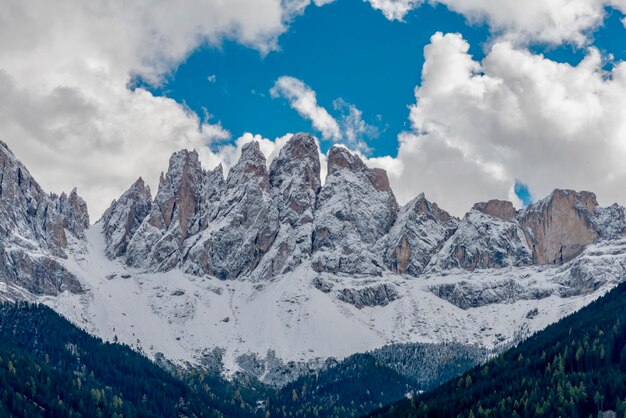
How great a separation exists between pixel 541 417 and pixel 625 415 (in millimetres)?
16657

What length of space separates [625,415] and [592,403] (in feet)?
38.1

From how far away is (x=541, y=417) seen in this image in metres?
199

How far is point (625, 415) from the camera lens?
Result: 18850cm

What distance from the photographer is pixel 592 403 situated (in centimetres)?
19975

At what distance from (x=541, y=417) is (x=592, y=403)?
10225 mm
